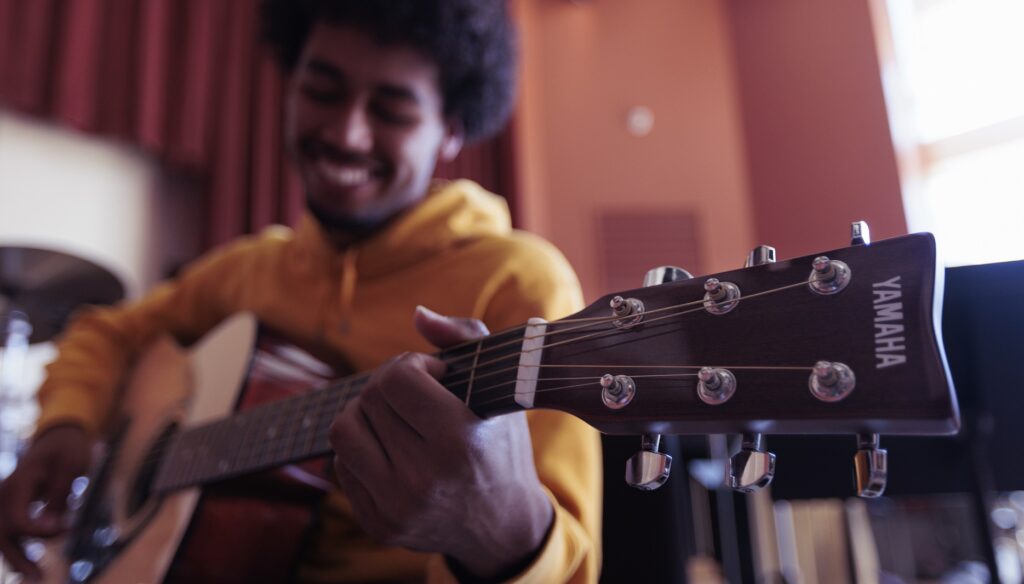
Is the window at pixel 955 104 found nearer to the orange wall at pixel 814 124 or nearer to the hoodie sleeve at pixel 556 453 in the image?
the orange wall at pixel 814 124

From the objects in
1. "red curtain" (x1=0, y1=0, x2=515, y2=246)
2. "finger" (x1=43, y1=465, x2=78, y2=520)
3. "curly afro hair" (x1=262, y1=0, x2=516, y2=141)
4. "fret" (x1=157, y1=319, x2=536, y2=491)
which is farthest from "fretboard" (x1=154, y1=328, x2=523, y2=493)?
"red curtain" (x1=0, y1=0, x2=515, y2=246)

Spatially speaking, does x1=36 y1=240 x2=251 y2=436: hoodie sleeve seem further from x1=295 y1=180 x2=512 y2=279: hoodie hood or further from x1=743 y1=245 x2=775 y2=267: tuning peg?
x1=743 y1=245 x2=775 y2=267: tuning peg

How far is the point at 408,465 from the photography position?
0.60 metres

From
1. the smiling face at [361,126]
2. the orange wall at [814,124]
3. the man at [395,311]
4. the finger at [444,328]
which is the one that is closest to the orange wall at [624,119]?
the orange wall at [814,124]

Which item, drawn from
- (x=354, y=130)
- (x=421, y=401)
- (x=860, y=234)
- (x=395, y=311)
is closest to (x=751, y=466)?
(x=860, y=234)

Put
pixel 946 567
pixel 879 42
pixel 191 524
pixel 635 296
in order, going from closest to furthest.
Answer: pixel 635 296, pixel 191 524, pixel 879 42, pixel 946 567

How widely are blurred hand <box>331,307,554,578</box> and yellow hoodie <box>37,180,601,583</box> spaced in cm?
4

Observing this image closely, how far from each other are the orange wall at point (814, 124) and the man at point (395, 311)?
1.76 metres

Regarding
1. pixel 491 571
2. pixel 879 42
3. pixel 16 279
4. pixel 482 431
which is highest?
pixel 879 42

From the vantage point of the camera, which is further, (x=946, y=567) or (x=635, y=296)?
(x=946, y=567)

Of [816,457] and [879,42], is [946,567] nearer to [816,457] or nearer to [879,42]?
[879,42]

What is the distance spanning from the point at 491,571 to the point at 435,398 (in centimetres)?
19

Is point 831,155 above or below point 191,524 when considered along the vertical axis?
above

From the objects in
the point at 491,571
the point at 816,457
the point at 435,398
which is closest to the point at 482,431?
the point at 435,398
